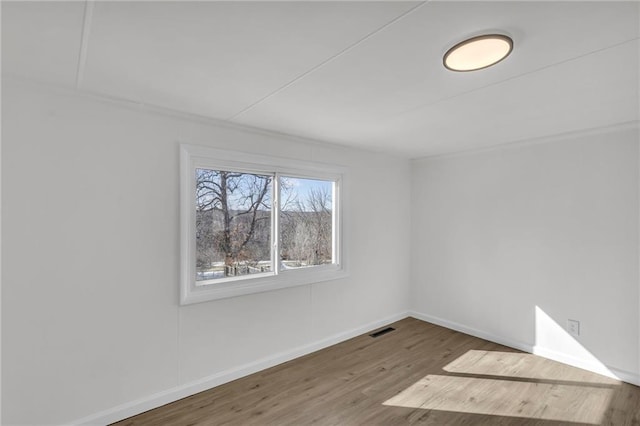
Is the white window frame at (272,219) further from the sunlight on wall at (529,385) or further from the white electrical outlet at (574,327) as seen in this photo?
the white electrical outlet at (574,327)

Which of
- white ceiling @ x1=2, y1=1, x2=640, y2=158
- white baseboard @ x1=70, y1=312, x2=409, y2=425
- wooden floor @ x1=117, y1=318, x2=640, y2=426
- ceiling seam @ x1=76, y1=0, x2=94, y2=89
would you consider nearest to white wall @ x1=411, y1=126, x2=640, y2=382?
wooden floor @ x1=117, y1=318, x2=640, y2=426

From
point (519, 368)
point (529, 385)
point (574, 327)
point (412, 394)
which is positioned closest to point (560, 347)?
point (574, 327)

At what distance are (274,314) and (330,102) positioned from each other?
203 centimetres

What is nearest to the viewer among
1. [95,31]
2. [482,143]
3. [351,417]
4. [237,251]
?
[95,31]

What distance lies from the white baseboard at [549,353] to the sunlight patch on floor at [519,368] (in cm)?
6

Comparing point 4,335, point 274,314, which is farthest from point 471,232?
point 4,335

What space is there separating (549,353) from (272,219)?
10.3 feet

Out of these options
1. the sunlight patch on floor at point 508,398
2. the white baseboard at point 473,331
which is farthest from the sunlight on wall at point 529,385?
the white baseboard at point 473,331

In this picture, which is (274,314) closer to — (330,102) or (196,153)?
(196,153)

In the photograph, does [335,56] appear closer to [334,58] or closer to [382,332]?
[334,58]

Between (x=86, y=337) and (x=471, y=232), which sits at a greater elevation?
(x=471, y=232)

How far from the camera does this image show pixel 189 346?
2531mm

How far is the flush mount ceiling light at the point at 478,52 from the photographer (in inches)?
55.9

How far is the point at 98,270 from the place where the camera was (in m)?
2.16
